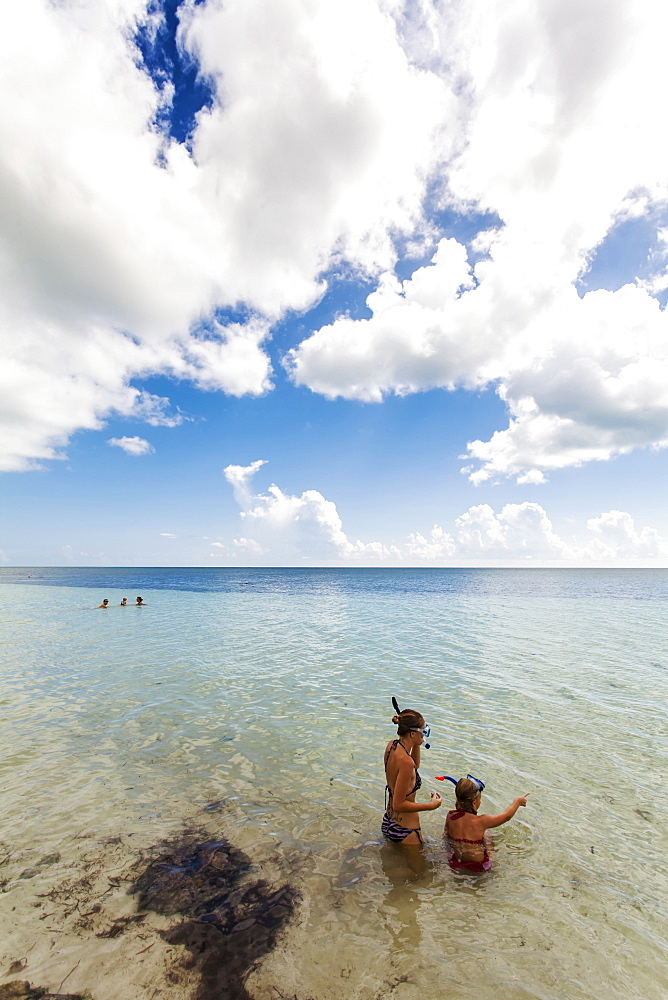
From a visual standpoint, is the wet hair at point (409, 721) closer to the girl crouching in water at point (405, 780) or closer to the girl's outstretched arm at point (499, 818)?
the girl crouching in water at point (405, 780)

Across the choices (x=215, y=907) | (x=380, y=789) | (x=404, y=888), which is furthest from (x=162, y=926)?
(x=380, y=789)

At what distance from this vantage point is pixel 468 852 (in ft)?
22.1

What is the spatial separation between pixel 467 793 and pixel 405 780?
39.5 inches

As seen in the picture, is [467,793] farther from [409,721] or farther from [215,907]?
[215,907]

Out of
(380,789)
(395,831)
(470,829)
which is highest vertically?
(470,829)

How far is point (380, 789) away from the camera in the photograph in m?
9.20

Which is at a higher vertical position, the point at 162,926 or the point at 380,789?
the point at 162,926

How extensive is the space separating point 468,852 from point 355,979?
279cm

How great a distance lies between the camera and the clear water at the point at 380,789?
5.14 m

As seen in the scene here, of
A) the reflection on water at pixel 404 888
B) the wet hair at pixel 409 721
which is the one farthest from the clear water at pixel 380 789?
the wet hair at pixel 409 721

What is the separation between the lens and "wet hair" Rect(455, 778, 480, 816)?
6.73 metres

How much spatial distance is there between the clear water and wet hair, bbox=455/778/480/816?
96 cm

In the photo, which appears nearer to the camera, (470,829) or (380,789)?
(470,829)

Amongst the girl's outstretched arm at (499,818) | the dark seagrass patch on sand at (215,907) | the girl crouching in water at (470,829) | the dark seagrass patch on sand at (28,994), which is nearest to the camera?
the dark seagrass patch on sand at (28,994)
